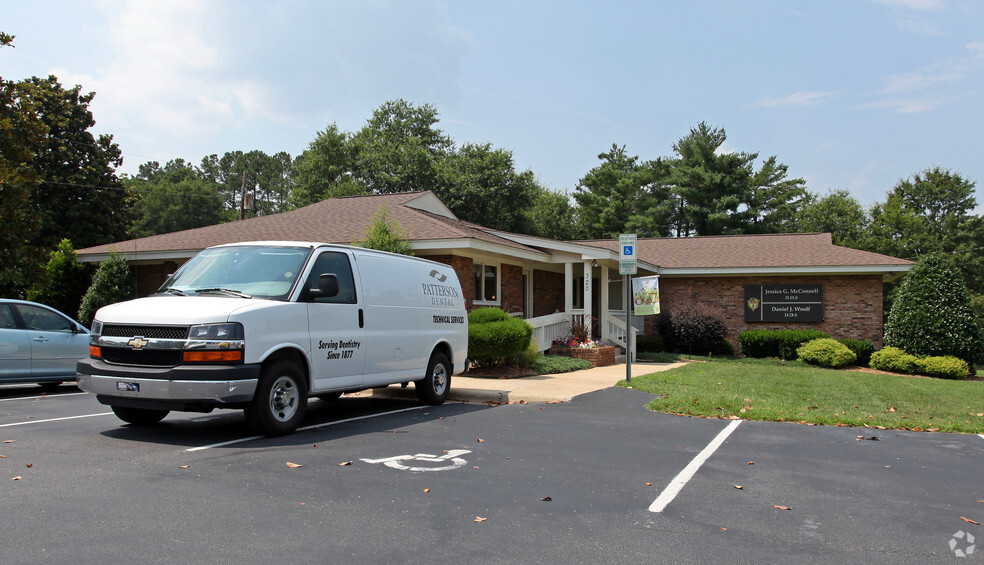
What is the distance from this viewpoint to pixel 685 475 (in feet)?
20.2

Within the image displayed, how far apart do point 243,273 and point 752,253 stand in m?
22.1

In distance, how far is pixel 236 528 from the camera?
14.2 ft

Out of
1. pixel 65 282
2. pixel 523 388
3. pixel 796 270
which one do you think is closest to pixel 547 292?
pixel 796 270

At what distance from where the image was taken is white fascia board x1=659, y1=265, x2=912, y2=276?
891 inches

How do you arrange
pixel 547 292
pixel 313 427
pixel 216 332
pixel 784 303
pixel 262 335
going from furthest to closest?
pixel 784 303
pixel 547 292
pixel 313 427
pixel 262 335
pixel 216 332

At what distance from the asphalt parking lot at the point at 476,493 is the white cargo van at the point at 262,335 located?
49 cm

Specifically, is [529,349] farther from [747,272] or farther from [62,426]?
[747,272]

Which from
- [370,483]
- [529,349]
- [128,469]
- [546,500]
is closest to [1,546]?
[128,469]

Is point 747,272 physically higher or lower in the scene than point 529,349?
higher

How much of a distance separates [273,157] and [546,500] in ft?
298

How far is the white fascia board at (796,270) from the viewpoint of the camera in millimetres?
22641

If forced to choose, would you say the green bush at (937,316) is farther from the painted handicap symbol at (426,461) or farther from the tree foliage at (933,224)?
the tree foliage at (933,224)

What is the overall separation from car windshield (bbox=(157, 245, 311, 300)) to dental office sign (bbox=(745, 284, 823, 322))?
20.2m

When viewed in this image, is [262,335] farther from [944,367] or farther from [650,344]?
[650,344]
